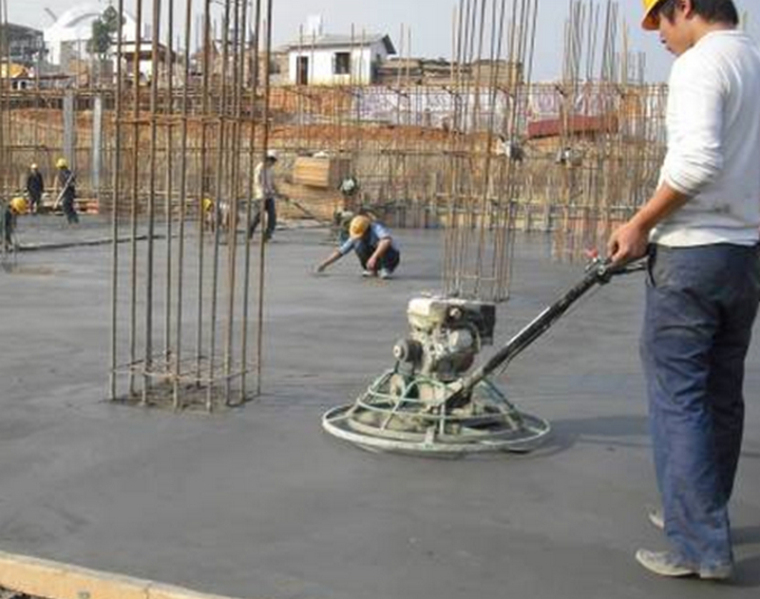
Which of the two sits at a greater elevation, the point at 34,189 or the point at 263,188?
the point at 263,188

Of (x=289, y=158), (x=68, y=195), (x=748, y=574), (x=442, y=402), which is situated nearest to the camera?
(x=748, y=574)

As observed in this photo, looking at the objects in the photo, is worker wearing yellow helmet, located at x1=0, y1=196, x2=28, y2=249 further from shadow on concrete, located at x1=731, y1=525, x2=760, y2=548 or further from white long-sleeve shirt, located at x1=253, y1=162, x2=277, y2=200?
shadow on concrete, located at x1=731, y1=525, x2=760, y2=548

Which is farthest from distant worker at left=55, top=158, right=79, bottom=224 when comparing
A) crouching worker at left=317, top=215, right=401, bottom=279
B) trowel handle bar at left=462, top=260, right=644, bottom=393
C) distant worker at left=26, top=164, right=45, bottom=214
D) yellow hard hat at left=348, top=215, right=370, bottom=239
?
trowel handle bar at left=462, top=260, right=644, bottom=393

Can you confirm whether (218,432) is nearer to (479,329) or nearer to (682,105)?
(479,329)

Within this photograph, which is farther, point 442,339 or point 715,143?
point 442,339

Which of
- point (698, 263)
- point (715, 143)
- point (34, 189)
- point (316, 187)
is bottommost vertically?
point (34, 189)

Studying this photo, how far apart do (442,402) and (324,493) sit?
950mm

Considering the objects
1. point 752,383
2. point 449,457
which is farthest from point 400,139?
point 449,457

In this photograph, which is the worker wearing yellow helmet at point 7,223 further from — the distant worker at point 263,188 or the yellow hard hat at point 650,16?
the yellow hard hat at point 650,16

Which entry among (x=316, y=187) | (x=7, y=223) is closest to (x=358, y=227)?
(x=7, y=223)

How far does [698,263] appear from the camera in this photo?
143 inches

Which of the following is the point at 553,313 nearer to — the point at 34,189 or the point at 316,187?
the point at 34,189

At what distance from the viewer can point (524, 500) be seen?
4547 millimetres

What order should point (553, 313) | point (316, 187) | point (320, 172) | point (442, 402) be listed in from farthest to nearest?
point (316, 187)
point (320, 172)
point (442, 402)
point (553, 313)
